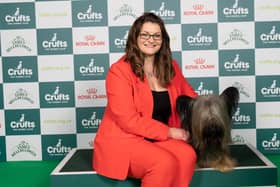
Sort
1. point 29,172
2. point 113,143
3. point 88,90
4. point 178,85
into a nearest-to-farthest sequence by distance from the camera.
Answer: point 113,143 → point 178,85 → point 29,172 → point 88,90

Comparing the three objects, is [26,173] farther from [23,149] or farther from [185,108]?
[185,108]

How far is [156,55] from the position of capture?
111 inches

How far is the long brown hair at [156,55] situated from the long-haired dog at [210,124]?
27 cm

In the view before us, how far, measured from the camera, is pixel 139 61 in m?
2.66

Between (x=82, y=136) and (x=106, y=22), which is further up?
(x=106, y=22)

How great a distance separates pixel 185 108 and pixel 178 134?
0.55 feet

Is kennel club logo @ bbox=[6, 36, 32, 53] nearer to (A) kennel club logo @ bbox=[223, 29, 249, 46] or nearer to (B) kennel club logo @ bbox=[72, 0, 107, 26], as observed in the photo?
(B) kennel club logo @ bbox=[72, 0, 107, 26]

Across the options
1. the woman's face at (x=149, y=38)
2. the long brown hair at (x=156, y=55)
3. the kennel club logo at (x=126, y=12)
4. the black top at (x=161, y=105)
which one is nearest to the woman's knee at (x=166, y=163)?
the black top at (x=161, y=105)

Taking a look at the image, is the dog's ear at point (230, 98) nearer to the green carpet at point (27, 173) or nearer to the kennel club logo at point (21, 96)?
the green carpet at point (27, 173)

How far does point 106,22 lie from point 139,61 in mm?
1391

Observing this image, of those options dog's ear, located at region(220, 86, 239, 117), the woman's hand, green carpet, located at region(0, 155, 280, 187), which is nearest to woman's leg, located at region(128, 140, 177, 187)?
the woman's hand

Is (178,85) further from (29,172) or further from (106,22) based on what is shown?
(29,172)

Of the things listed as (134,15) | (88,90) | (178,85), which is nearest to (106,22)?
(134,15)

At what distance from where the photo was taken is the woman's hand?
102 inches
